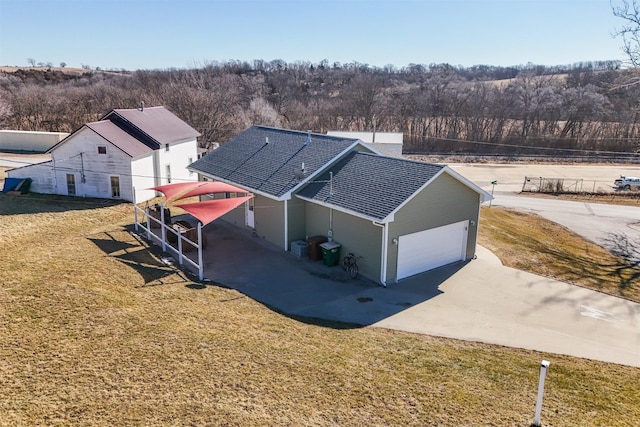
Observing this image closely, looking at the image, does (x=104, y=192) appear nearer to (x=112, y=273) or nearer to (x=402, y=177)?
(x=112, y=273)

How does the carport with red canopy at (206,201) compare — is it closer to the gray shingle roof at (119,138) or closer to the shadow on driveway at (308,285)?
the shadow on driveway at (308,285)

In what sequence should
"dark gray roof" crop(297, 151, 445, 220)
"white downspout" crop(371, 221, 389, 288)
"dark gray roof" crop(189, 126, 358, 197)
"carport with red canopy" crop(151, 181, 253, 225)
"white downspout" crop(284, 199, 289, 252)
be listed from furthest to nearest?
"dark gray roof" crop(189, 126, 358, 197)
"white downspout" crop(284, 199, 289, 252)
"carport with red canopy" crop(151, 181, 253, 225)
"dark gray roof" crop(297, 151, 445, 220)
"white downspout" crop(371, 221, 389, 288)

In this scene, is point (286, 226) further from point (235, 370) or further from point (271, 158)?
point (235, 370)

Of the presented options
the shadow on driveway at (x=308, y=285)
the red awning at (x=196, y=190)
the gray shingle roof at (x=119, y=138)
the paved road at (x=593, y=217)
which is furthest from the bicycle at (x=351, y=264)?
the paved road at (x=593, y=217)

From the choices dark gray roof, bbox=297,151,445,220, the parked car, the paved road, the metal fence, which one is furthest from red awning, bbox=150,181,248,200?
the parked car

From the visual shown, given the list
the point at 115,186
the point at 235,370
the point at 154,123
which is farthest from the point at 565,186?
the point at 235,370

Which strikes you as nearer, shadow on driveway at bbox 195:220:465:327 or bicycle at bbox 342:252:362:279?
shadow on driveway at bbox 195:220:465:327

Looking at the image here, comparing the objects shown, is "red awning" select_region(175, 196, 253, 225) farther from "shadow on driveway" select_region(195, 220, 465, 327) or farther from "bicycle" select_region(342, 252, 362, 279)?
"bicycle" select_region(342, 252, 362, 279)
